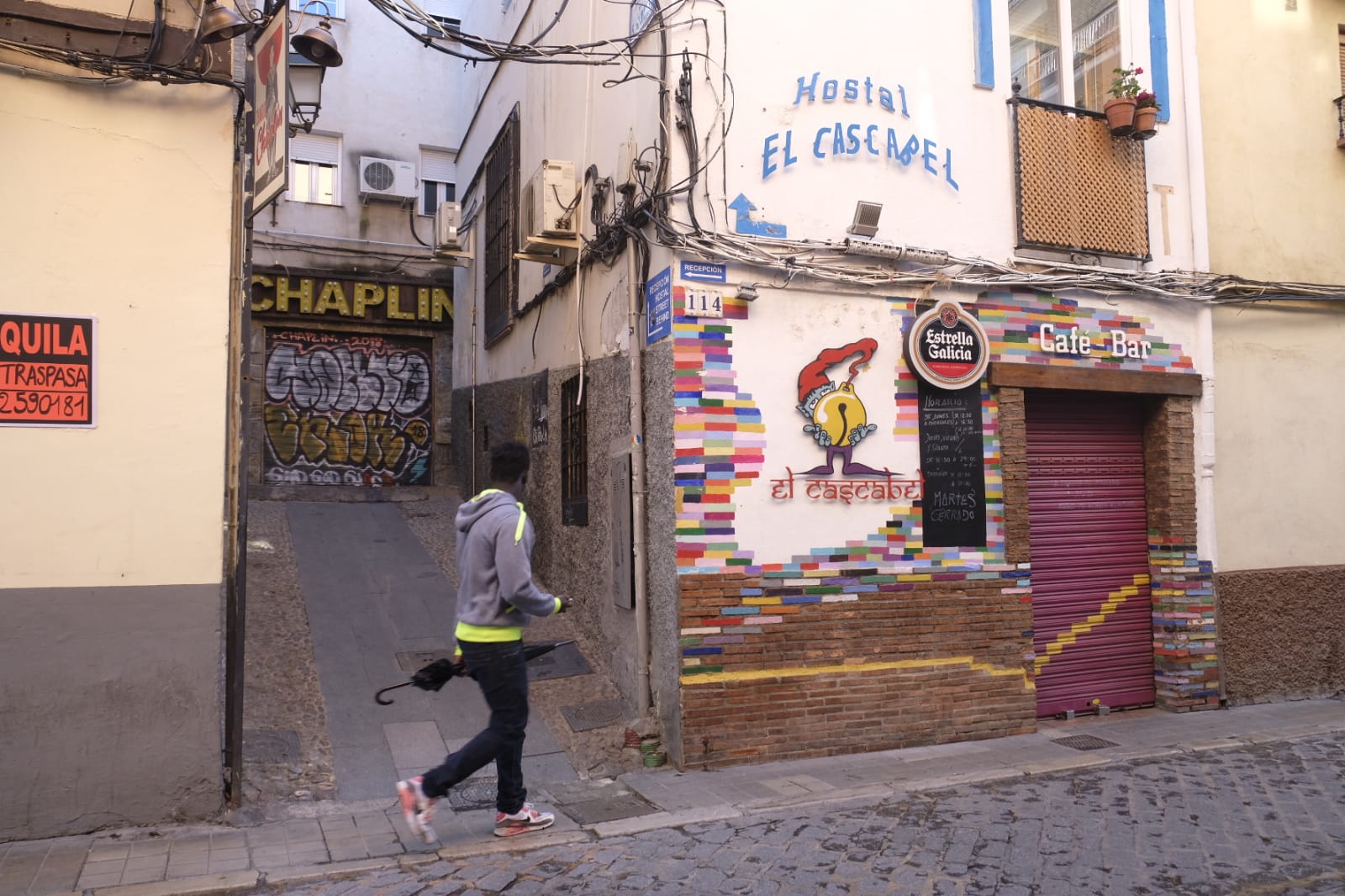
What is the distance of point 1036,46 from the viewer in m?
8.23

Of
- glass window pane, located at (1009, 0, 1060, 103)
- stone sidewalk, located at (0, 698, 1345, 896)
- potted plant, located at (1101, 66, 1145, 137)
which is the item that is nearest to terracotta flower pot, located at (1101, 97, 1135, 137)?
potted plant, located at (1101, 66, 1145, 137)

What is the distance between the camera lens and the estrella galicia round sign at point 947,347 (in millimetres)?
7297

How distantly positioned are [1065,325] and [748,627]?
142 inches

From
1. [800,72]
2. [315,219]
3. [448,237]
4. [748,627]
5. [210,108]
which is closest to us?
[210,108]

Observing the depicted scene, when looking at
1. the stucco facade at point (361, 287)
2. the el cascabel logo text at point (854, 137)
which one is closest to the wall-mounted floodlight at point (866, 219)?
the el cascabel logo text at point (854, 137)

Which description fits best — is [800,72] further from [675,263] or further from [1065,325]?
[1065,325]

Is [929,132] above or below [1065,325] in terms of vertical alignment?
above

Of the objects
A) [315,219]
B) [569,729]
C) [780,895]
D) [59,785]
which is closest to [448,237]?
[315,219]

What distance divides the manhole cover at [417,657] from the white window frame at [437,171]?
9.78 metres

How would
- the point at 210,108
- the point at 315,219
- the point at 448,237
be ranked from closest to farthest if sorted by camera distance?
the point at 210,108 < the point at 448,237 < the point at 315,219

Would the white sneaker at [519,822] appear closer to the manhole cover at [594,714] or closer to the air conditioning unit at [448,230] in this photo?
the manhole cover at [594,714]

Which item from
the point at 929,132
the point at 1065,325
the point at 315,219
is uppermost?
the point at 315,219

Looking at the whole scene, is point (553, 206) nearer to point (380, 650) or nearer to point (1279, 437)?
point (380, 650)

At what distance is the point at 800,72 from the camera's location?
7.11 m
